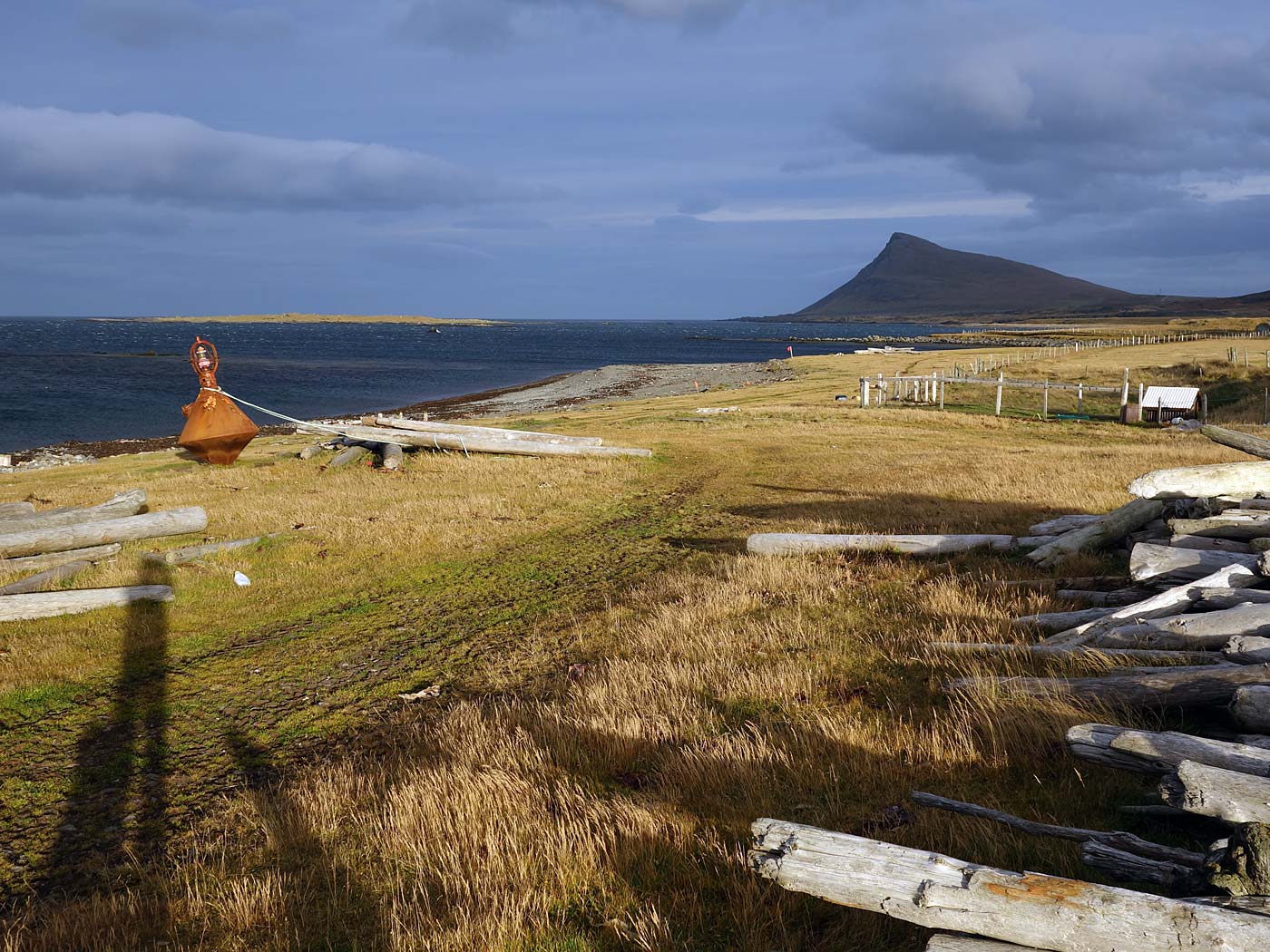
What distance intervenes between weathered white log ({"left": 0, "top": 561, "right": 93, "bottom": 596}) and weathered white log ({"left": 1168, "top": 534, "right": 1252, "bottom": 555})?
12.9 m

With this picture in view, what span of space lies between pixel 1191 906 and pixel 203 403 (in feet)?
72.6

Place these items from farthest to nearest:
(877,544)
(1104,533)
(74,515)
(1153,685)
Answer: (74,515) → (877,544) → (1104,533) → (1153,685)

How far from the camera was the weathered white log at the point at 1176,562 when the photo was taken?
7348 millimetres

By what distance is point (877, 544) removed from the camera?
11.0m

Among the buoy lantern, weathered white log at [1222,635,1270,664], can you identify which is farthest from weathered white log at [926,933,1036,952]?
the buoy lantern

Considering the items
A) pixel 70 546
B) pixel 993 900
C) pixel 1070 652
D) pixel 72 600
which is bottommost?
pixel 72 600

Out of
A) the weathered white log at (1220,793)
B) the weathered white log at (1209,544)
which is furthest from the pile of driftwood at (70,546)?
the weathered white log at (1209,544)

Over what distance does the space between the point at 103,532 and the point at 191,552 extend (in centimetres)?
162

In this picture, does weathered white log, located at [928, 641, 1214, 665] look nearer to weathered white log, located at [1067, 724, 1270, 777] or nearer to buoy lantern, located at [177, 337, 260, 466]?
weathered white log, located at [1067, 724, 1270, 777]

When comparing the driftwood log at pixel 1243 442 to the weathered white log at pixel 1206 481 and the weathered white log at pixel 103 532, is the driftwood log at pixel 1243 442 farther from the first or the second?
the weathered white log at pixel 103 532

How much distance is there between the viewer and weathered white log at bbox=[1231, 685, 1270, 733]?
4242mm

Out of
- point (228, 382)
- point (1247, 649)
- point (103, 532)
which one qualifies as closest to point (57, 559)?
point (103, 532)

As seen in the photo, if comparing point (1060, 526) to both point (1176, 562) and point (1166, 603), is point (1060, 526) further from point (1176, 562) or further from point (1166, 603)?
point (1166, 603)

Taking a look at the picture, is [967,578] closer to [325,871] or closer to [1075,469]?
[325,871]
